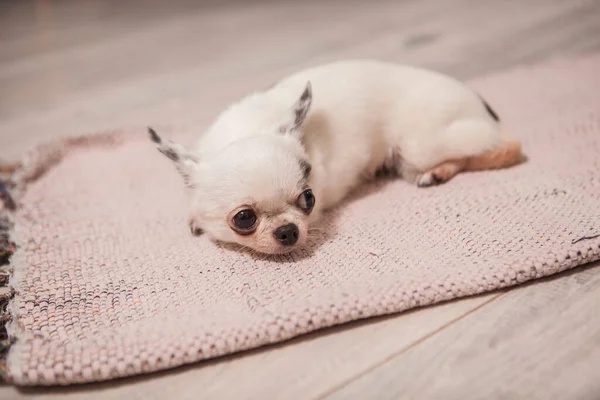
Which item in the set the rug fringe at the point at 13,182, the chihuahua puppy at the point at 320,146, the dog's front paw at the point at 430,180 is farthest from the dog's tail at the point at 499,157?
the rug fringe at the point at 13,182

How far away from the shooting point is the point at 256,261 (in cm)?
142

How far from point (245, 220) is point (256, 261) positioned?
5.3 inches

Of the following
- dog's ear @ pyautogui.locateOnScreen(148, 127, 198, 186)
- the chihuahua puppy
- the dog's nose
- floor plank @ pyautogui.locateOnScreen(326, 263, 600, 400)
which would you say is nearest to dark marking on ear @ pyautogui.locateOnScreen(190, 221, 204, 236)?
the chihuahua puppy

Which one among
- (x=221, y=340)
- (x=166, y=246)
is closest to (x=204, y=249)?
(x=166, y=246)

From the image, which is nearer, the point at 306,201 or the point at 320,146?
the point at 306,201

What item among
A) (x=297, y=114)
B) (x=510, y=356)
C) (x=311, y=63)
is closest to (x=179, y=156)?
(x=297, y=114)

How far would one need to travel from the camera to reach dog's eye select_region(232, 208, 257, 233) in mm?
1361

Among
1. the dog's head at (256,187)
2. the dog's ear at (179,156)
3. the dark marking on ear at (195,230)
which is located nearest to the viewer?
the dog's head at (256,187)

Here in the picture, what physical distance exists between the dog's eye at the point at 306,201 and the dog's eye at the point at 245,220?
0.46 ft

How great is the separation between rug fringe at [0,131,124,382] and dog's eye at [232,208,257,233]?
1.97 feet

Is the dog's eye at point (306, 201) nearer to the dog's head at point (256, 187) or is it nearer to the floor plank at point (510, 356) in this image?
the dog's head at point (256, 187)

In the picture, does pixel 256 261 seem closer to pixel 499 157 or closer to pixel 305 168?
pixel 305 168

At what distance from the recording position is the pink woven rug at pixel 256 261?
1127mm

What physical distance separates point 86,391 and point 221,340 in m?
0.31
